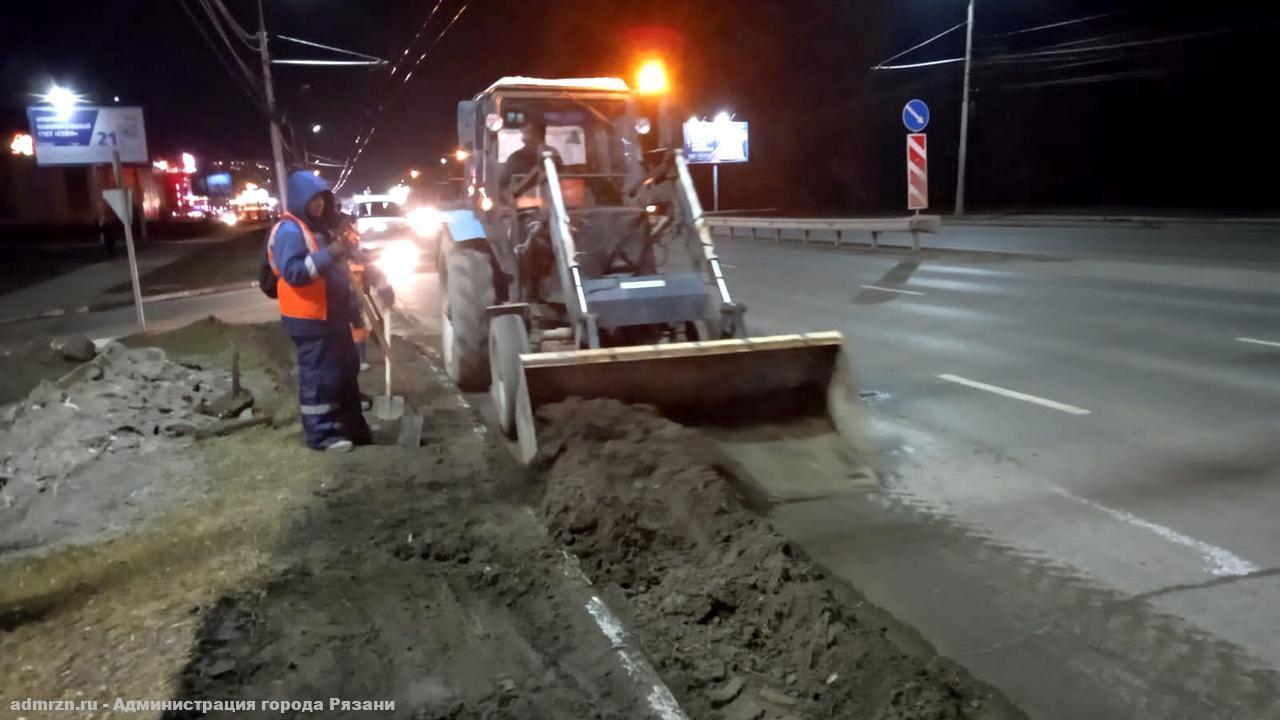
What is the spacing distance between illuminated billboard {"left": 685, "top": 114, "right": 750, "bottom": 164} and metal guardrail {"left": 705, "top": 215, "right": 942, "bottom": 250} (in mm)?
15306

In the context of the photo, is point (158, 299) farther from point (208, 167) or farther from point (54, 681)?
point (208, 167)

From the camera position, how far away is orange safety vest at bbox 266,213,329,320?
7225 millimetres

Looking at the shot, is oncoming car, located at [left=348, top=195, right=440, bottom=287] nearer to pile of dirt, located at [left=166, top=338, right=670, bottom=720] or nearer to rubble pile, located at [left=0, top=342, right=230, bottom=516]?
rubble pile, located at [left=0, top=342, right=230, bottom=516]

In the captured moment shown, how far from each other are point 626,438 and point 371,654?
8.36 feet

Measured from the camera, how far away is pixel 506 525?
5934mm

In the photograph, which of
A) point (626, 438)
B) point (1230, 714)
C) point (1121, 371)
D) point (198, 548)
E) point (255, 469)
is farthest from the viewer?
point (1121, 371)

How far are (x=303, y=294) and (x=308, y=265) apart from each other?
0.96 ft

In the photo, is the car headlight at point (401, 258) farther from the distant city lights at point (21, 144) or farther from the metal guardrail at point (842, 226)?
the distant city lights at point (21, 144)

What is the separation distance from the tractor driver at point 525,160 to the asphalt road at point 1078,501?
368 cm

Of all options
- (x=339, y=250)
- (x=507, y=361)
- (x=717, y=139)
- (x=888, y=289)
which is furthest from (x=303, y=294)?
(x=717, y=139)

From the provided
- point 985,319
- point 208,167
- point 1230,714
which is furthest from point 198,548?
point 208,167

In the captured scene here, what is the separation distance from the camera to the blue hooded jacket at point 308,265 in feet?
23.2

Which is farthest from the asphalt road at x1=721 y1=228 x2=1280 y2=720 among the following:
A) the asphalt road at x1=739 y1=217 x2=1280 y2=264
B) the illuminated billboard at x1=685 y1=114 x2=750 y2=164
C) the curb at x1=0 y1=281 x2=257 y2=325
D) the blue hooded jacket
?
the illuminated billboard at x1=685 y1=114 x2=750 y2=164

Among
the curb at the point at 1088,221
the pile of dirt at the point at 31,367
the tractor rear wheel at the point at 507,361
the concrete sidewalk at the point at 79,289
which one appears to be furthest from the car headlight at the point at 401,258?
the curb at the point at 1088,221
